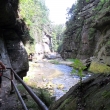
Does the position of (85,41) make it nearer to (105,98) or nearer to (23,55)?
(23,55)

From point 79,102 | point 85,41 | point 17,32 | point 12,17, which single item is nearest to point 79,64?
point 79,102

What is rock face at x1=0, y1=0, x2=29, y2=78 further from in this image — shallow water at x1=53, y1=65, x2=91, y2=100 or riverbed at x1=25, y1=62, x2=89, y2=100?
shallow water at x1=53, y1=65, x2=91, y2=100

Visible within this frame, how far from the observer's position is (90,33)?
30.7 m

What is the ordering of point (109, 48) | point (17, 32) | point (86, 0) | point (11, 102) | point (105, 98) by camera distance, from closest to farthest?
point (105, 98), point (11, 102), point (17, 32), point (109, 48), point (86, 0)

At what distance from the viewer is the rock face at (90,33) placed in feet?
76.1

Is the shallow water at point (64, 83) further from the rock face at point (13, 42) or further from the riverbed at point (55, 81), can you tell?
the rock face at point (13, 42)

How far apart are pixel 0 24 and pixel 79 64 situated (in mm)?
10692

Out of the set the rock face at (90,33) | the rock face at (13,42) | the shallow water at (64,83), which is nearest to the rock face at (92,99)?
the shallow water at (64,83)

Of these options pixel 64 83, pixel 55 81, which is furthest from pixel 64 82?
pixel 55 81

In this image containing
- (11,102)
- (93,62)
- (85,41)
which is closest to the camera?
(11,102)

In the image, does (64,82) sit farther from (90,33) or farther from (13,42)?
(90,33)

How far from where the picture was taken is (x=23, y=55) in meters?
13.2

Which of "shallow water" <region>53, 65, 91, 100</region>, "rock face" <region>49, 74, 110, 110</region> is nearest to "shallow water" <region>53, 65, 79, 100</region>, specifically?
"shallow water" <region>53, 65, 91, 100</region>

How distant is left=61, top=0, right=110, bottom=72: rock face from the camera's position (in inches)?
913
